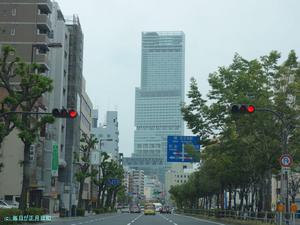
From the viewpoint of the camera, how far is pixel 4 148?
61562 mm

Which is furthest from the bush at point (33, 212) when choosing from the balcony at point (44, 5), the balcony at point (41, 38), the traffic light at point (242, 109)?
the balcony at point (44, 5)

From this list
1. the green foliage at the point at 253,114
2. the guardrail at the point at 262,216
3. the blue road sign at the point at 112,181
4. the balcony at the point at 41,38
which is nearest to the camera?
the guardrail at the point at 262,216

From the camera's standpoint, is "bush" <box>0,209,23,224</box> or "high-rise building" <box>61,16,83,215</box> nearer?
"bush" <box>0,209,23,224</box>

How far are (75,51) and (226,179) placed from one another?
42054 mm

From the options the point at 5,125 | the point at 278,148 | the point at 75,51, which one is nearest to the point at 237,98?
the point at 278,148

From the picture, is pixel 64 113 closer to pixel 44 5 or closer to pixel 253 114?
pixel 253 114

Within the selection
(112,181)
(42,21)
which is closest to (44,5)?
(42,21)

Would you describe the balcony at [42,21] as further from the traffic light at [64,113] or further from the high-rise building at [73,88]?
the traffic light at [64,113]

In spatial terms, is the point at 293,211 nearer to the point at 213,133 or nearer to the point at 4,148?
the point at 213,133

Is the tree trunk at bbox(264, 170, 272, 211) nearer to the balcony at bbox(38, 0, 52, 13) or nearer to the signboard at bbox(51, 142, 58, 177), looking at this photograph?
the signboard at bbox(51, 142, 58, 177)

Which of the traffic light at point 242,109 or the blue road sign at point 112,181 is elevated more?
the traffic light at point 242,109

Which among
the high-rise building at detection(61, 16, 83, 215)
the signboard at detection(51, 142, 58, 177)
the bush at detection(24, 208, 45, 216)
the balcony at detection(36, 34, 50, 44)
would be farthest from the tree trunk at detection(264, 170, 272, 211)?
the high-rise building at detection(61, 16, 83, 215)

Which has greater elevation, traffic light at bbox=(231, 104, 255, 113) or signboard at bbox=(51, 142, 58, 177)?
traffic light at bbox=(231, 104, 255, 113)

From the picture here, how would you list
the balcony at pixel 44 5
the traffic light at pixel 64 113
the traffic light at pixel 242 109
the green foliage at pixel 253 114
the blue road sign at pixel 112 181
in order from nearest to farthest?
the traffic light at pixel 242 109, the traffic light at pixel 64 113, the green foliage at pixel 253 114, the balcony at pixel 44 5, the blue road sign at pixel 112 181
